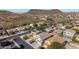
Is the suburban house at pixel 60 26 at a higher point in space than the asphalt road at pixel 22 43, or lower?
higher

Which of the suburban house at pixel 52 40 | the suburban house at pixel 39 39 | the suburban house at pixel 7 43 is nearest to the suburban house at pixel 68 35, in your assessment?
the suburban house at pixel 52 40

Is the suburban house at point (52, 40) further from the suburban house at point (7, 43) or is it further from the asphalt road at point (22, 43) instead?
the suburban house at point (7, 43)

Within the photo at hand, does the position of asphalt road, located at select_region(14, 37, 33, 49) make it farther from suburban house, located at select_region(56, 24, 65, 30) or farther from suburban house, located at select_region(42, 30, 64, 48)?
suburban house, located at select_region(56, 24, 65, 30)

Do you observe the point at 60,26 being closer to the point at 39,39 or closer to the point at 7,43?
the point at 39,39

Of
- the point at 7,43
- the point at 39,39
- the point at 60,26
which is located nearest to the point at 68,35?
the point at 60,26

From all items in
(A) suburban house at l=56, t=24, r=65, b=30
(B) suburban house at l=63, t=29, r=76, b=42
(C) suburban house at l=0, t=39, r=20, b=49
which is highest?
(A) suburban house at l=56, t=24, r=65, b=30

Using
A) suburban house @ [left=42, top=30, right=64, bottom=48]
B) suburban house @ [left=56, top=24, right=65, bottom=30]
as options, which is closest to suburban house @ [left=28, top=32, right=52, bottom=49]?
suburban house @ [left=42, top=30, right=64, bottom=48]

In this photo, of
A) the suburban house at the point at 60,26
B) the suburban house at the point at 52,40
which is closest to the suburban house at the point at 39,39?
the suburban house at the point at 52,40

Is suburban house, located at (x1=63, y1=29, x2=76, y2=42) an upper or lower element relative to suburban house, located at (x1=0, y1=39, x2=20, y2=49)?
upper

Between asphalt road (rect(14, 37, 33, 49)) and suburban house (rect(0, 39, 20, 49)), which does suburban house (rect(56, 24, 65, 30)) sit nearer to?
asphalt road (rect(14, 37, 33, 49))

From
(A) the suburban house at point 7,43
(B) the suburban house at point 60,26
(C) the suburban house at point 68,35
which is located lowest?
(A) the suburban house at point 7,43
